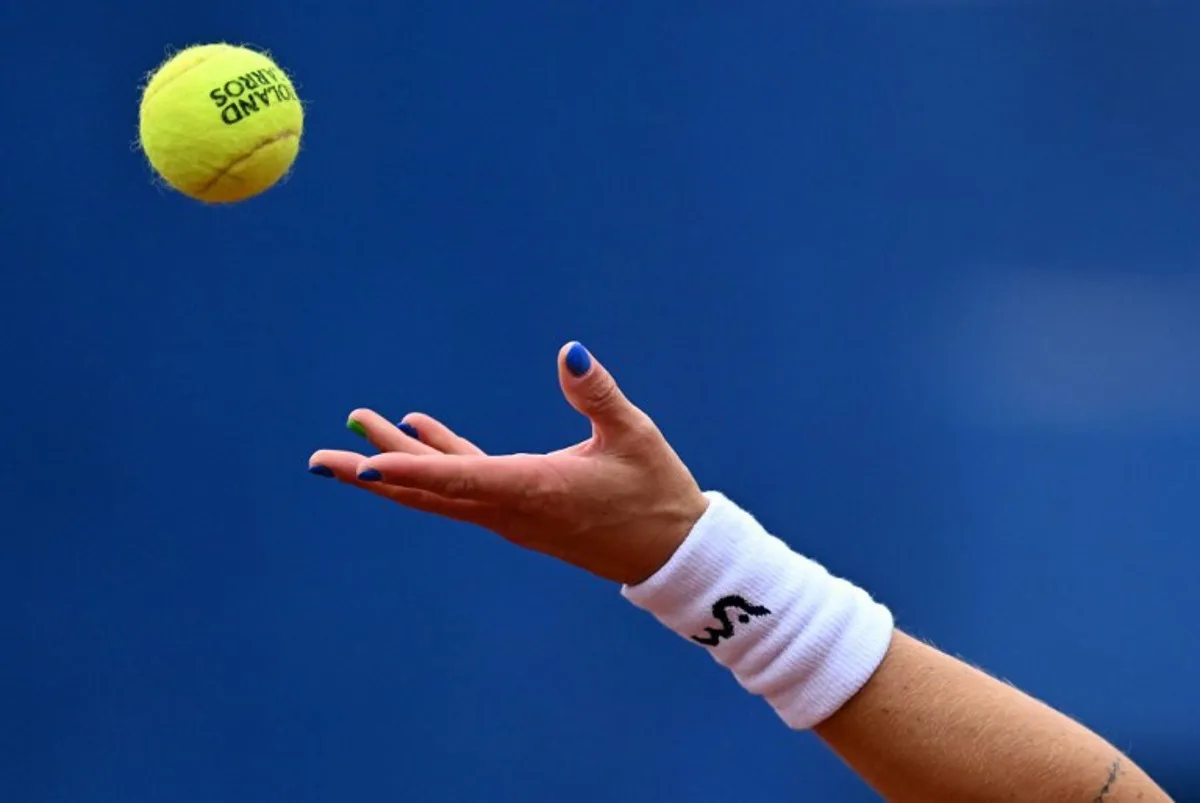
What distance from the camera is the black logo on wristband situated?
0.98m

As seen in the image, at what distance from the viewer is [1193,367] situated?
8.27 ft

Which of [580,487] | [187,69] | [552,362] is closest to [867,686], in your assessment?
[580,487]

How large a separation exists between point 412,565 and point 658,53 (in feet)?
3.25

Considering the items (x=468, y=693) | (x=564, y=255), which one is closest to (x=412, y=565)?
(x=468, y=693)

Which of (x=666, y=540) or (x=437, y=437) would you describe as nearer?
(x=666, y=540)

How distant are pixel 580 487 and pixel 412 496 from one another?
11cm

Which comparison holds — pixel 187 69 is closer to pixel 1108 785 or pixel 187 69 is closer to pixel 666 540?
pixel 666 540

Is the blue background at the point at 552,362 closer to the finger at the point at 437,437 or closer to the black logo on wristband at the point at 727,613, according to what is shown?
the finger at the point at 437,437

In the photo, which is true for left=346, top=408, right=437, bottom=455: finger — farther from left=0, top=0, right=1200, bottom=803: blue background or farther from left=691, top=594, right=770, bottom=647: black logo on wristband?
left=0, top=0, right=1200, bottom=803: blue background

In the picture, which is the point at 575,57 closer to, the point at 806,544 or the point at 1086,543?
the point at 806,544

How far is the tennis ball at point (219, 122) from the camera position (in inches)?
63.1

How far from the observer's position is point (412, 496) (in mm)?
892

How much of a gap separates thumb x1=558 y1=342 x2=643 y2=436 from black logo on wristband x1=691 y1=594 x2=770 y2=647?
0.55ft

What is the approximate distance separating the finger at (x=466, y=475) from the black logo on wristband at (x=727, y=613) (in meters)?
0.19
